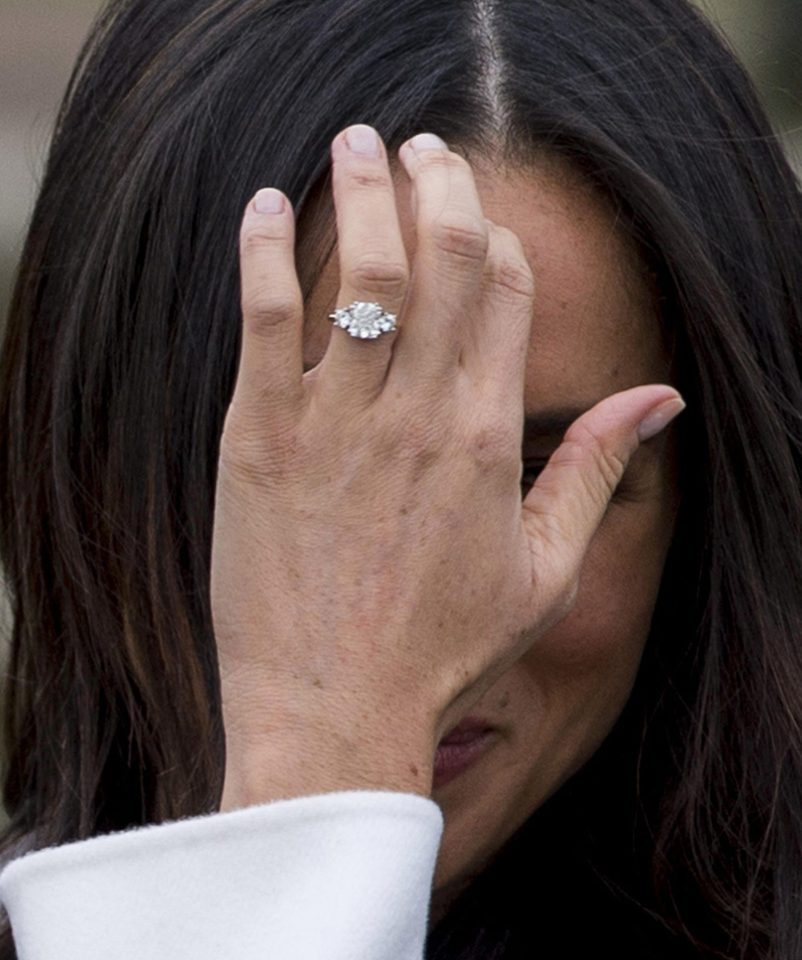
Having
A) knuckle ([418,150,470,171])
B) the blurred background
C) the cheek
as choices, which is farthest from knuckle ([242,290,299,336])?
the blurred background

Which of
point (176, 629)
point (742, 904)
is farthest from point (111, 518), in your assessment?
point (742, 904)

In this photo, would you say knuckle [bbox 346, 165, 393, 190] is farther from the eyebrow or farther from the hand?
the eyebrow

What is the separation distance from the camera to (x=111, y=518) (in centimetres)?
211

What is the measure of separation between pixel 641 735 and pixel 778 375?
435 mm

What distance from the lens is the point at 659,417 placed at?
1.90 m

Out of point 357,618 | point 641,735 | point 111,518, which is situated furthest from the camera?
point 641,735

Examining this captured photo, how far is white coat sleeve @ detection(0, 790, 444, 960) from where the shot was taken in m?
1.62

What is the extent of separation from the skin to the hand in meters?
0.19

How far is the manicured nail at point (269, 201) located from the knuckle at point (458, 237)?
14 cm

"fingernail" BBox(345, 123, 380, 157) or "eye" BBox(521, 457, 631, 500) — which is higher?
"fingernail" BBox(345, 123, 380, 157)

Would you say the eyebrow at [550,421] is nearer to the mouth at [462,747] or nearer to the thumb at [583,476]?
the thumb at [583,476]

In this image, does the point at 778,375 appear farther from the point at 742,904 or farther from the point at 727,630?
the point at 742,904

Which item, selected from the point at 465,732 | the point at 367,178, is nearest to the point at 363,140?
the point at 367,178

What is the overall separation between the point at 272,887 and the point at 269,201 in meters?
0.59
